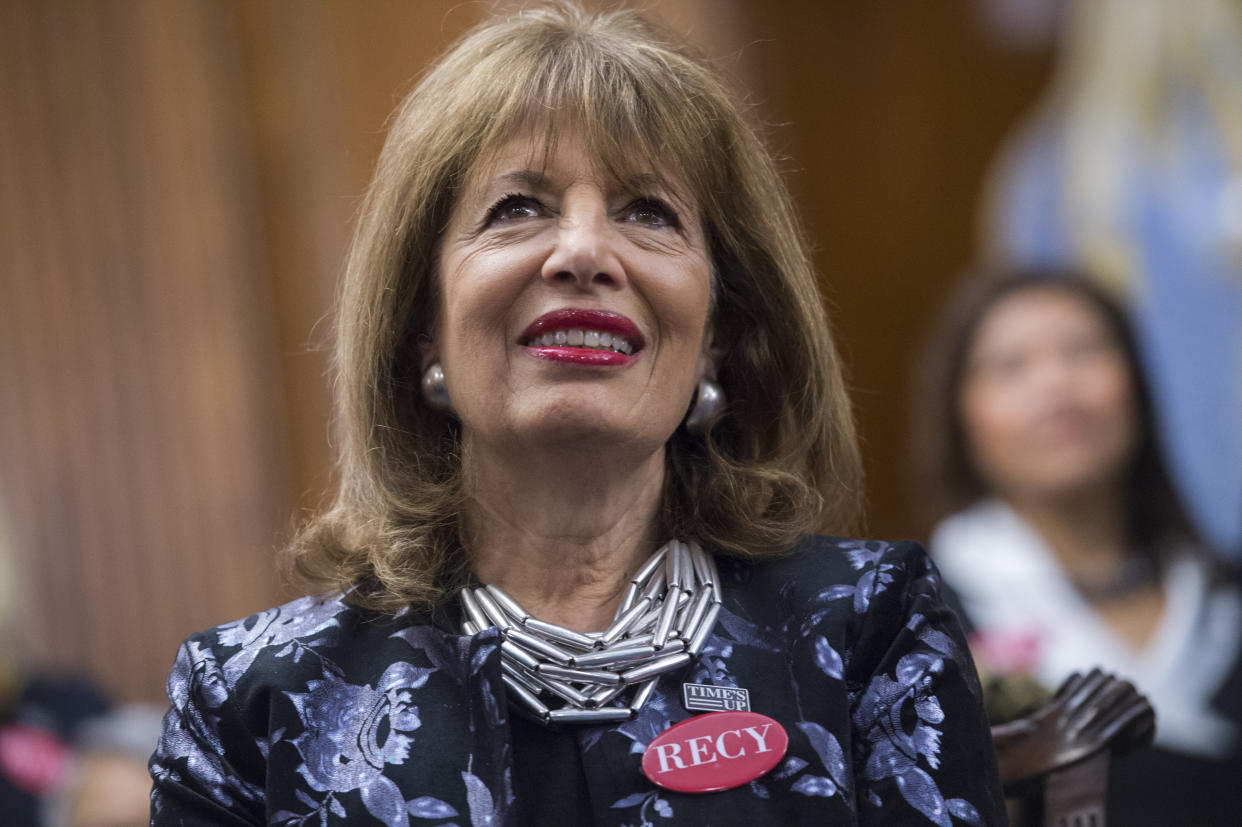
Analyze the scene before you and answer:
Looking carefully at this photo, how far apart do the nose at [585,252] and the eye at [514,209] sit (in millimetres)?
40

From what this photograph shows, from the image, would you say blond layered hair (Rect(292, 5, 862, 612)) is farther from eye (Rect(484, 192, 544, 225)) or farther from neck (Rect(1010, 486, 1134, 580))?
neck (Rect(1010, 486, 1134, 580))

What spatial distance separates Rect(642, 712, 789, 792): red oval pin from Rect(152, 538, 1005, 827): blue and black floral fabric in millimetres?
14

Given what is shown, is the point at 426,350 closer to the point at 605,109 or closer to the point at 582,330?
the point at 582,330

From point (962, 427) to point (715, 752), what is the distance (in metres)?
2.25

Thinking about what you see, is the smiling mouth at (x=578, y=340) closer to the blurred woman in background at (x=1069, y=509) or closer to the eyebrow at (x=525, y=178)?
the eyebrow at (x=525, y=178)

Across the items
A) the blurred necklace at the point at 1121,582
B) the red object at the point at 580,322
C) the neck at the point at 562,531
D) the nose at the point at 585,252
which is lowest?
the blurred necklace at the point at 1121,582

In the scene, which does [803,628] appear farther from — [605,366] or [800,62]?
[800,62]


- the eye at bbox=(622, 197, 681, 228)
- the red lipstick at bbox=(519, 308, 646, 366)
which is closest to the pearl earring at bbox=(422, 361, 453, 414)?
the red lipstick at bbox=(519, 308, 646, 366)

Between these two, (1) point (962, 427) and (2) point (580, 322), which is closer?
(2) point (580, 322)

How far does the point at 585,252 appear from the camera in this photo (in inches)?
58.4

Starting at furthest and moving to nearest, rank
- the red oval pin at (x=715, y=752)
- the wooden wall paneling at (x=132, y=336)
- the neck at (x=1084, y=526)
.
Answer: the wooden wall paneling at (x=132, y=336)
the neck at (x=1084, y=526)
the red oval pin at (x=715, y=752)

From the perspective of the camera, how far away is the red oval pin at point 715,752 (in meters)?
1.39

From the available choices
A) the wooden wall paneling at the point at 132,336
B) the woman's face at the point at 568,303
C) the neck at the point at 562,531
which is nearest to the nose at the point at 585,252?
the woman's face at the point at 568,303

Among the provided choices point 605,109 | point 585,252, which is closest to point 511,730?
point 585,252
